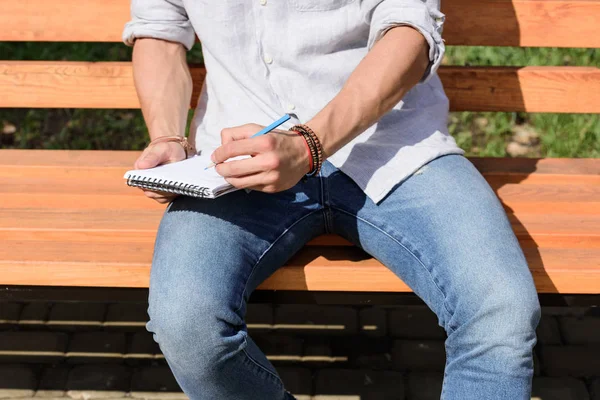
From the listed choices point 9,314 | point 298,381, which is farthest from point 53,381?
point 298,381

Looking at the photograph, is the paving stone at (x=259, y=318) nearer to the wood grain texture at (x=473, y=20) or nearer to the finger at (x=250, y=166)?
the wood grain texture at (x=473, y=20)

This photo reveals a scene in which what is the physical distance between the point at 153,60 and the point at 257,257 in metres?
0.78

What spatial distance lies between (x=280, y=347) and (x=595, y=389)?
3.72 ft

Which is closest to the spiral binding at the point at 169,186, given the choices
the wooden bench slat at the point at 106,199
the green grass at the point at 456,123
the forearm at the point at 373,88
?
the forearm at the point at 373,88

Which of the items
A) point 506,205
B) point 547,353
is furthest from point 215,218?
point 547,353

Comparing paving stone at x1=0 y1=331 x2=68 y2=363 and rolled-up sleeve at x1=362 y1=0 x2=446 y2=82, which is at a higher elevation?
rolled-up sleeve at x1=362 y1=0 x2=446 y2=82

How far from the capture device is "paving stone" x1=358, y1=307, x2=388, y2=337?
134 inches

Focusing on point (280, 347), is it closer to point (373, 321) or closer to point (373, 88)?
point (373, 321)

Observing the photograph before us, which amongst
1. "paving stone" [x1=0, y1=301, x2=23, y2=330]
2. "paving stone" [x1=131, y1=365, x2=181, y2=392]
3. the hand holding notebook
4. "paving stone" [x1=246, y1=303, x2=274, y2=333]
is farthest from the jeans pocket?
"paving stone" [x1=0, y1=301, x2=23, y2=330]

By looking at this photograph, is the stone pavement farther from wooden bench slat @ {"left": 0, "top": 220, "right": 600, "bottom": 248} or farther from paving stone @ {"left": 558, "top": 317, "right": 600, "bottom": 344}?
wooden bench slat @ {"left": 0, "top": 220, "right": 600, "bottom": 248}

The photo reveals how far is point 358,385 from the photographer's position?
10.3 feet

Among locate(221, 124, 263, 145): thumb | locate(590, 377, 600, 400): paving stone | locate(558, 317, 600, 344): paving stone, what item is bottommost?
locate(590, 377, 600, 400): paving stone

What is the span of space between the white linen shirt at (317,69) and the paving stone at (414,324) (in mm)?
1006

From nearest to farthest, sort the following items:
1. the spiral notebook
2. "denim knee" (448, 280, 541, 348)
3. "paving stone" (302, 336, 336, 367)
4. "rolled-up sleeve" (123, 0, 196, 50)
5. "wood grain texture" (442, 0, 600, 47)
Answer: "denim knee" (448, 280, 541, 348), the spiral notebook, "rolled-up sleeve" (123, 0, 196, 50), "wood grain texture" (442, 0, 600, 47), "paving stone" (302, 336, 336, 367)
